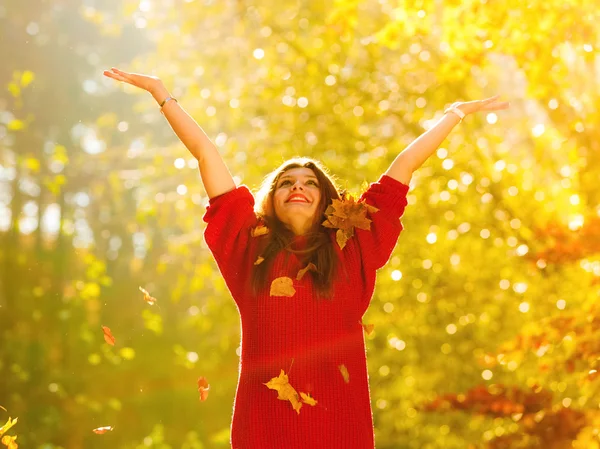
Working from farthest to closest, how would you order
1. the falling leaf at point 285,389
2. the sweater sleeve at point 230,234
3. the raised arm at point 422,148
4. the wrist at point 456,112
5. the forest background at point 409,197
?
the forest background at point 409,197 < the wrist at point 456,112 < the raised arm at point 422,148 < the sweater sleeve at point 230,234 < the falling leaf at point 285,389

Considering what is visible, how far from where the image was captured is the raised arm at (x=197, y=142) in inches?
97.6

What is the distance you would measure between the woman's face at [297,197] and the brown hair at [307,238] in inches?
0.8

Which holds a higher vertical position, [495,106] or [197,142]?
[495,106]

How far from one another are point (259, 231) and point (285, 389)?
0.53m

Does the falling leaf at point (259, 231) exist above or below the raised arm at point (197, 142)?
below

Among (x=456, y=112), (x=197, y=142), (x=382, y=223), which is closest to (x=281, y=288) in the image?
(x=382, y=223)

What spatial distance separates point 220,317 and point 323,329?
4873mm

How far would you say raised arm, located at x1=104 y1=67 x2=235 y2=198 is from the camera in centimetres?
248

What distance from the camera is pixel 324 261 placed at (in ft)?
7.85

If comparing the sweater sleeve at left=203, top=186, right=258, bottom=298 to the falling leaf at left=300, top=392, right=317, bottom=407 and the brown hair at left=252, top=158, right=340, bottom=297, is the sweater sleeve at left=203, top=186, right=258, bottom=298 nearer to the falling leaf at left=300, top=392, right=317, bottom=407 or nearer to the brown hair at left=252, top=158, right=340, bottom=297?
the brown hair at left=252, top=158, right=340, bottom=297

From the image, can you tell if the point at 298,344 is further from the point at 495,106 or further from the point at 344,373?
the point at 495,106

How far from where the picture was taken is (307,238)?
2521mm

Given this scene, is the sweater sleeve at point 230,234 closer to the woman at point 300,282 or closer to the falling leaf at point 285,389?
the woman at point 300,282

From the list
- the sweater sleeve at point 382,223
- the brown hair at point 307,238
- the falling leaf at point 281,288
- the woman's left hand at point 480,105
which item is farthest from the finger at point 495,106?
the falling leaf at point 281,288
